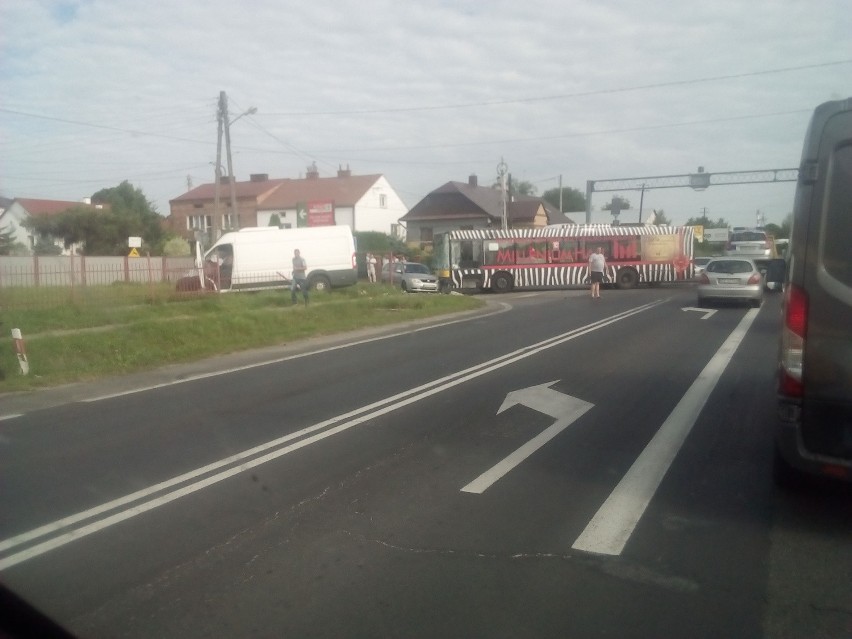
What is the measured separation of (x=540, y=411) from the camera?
9.62 m

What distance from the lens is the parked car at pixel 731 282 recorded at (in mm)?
24344

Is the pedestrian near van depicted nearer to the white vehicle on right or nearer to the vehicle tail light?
the white vehicle on right

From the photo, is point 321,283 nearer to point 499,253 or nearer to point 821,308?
point 499,253

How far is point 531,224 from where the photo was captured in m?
77.4

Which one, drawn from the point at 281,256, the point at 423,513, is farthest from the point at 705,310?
the point at 423,513

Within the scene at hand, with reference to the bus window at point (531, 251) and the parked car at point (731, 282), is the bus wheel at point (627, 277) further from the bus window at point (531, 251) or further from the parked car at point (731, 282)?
the parked car at point (731, 282)

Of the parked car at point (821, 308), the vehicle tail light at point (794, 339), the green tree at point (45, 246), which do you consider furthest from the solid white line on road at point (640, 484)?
the green tree at point (45, 246)

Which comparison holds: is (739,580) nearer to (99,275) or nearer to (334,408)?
(334,408)

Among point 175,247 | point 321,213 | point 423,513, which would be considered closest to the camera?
point 423,513

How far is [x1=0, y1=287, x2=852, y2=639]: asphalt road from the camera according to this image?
4.41m

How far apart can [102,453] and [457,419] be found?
3623 millimetres

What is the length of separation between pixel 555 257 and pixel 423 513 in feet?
114

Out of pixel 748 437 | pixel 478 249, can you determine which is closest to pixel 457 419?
pixel 748 437

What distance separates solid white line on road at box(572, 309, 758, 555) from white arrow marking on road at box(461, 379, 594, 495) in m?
0.96
